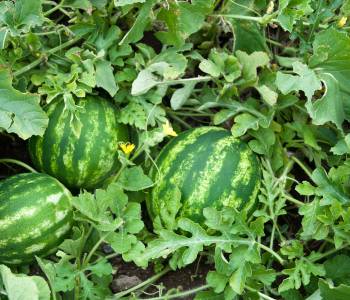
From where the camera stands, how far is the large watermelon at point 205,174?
2.16 meters

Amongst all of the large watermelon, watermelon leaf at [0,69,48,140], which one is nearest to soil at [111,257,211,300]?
the large watermelon

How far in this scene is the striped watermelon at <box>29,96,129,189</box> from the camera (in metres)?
2.23

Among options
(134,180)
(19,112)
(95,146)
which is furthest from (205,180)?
(19,112)

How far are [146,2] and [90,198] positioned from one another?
694 mm

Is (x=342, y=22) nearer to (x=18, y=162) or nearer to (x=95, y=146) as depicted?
(x=95, y=146)

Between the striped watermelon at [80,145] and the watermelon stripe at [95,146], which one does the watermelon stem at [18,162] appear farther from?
the watermelon stripe at [95,146]

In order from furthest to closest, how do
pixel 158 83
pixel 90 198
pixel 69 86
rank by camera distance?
1. pixel 158 83
2. pixel 69 86
3. pixel 90 198

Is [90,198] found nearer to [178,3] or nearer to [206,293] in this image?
[206,293]

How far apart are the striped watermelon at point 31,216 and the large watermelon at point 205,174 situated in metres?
0.33

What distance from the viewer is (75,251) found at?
213 centimetres

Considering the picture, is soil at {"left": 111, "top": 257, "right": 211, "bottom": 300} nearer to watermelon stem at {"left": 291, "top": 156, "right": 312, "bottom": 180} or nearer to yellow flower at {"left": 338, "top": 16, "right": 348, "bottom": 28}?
watermelon stem at {"left": 291, "top": 156, "right": 312, "bottom": 180}

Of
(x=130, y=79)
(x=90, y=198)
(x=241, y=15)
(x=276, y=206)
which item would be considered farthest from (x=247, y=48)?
(x=90, y=198)

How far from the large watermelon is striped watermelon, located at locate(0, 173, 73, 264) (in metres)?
0.33

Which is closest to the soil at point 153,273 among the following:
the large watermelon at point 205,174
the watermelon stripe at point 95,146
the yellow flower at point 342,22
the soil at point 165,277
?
the soil at point 165,277
